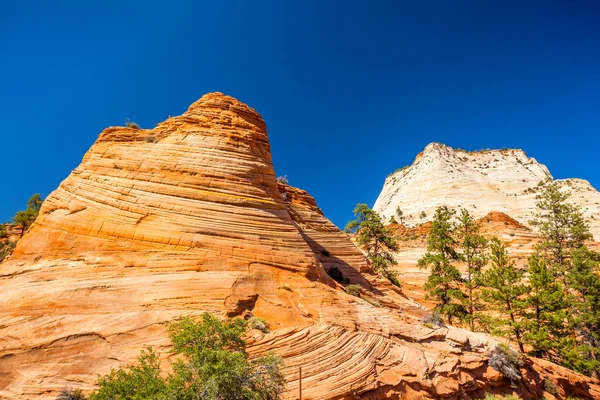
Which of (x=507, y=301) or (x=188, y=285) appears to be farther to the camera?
(x=507, y=301)

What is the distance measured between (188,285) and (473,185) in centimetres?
9135

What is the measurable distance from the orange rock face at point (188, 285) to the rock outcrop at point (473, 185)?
64889 millimetres

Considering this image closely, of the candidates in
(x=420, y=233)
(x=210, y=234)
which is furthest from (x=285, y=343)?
(x=420, y=233)

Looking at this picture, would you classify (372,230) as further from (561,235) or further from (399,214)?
(399,214)

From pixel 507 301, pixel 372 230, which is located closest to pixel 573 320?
pixel 507 301

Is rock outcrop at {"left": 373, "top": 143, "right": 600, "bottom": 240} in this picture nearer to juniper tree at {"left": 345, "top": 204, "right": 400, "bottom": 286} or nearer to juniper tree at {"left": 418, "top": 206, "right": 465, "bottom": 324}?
juniper tree at {"left": 345, "top": 204, "right": 400, "bottom": 286}

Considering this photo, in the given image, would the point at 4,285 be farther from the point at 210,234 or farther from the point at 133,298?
the point at 210,234

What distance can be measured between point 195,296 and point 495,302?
70.6 feet

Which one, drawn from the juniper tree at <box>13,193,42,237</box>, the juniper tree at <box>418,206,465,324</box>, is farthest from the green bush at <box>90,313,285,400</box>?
the juniper tree at <box>13,193,42,237</box>

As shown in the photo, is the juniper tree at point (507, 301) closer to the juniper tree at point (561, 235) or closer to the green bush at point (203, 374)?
the juniper tree at point (561, 235)

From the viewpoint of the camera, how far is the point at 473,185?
284 ft

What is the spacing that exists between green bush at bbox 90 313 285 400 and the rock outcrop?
7193cm

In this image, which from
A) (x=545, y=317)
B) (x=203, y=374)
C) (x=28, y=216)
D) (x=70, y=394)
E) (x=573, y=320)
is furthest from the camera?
(x=28, y=216)

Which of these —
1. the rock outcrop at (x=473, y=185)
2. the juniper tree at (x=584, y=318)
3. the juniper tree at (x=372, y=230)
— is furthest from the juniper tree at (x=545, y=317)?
the rock outcrop at (x=473, y=185)
